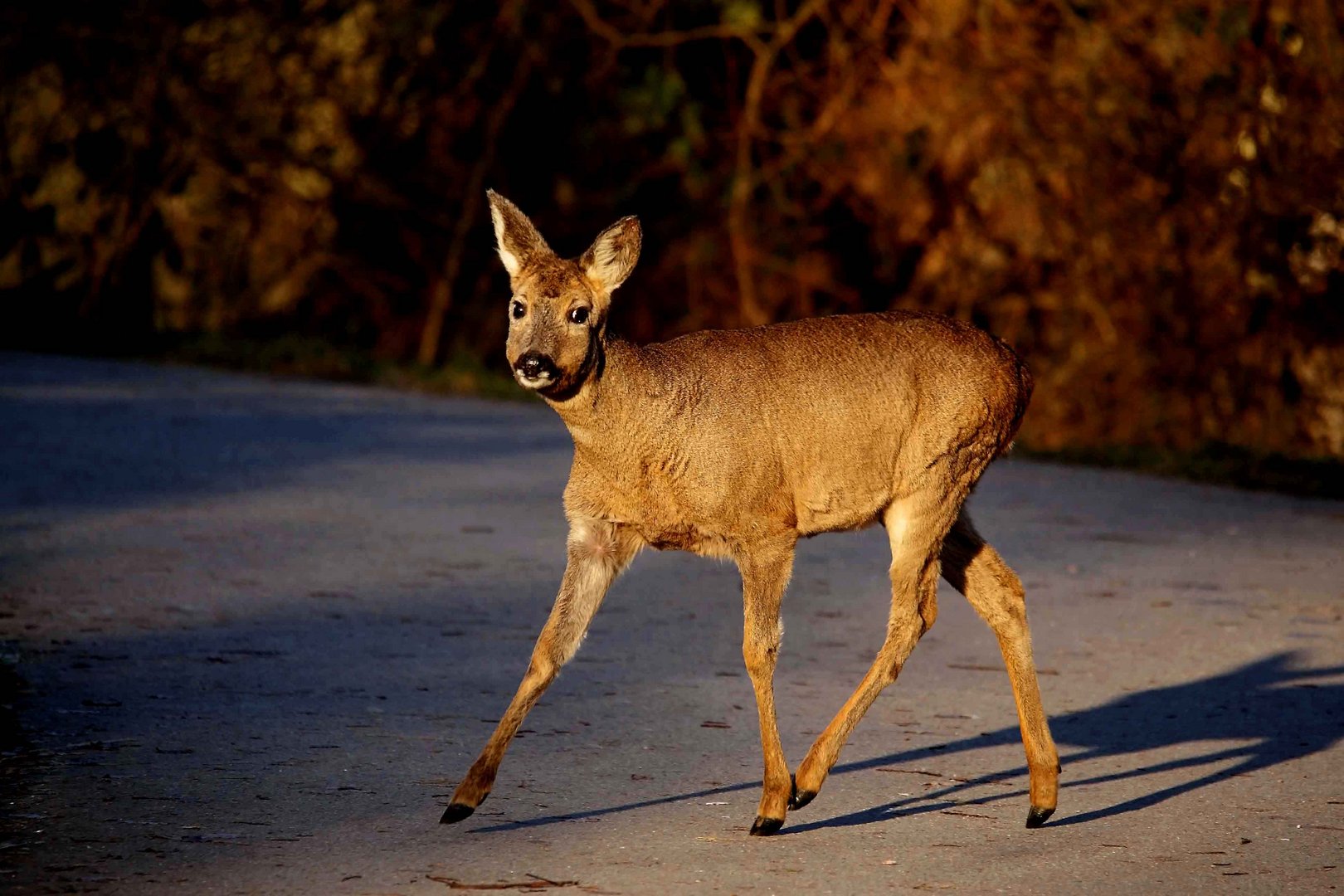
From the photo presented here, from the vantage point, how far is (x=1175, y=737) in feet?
24.3

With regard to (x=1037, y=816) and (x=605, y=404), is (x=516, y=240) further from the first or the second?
(x=1037, y=816)

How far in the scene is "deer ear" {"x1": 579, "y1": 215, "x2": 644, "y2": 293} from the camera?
6.48m

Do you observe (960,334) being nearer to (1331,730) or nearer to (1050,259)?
(1331,730)

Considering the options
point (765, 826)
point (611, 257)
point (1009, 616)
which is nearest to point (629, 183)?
point (1009, 616)

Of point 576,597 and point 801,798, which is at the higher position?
point 576,597

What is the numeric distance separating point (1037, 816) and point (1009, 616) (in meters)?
0.89

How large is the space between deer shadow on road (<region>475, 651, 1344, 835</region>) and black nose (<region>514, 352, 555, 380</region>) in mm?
1324

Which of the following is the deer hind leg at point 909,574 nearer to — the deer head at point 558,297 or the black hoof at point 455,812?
the deer head at point 558,297

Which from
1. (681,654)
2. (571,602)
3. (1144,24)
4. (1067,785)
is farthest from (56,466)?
(1144,24)

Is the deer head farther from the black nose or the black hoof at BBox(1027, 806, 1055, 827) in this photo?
the black hoof at BBox(1027, 806, 1055, 827)

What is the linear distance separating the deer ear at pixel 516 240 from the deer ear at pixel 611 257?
0.49 ft

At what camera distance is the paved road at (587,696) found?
18.7 feet

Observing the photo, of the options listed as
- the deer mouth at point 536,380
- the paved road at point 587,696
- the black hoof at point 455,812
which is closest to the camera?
the paved road at point 587,696

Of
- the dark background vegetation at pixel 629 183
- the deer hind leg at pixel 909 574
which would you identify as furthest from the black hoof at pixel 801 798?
the dark background vegetation at pixel 629 183
